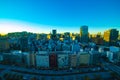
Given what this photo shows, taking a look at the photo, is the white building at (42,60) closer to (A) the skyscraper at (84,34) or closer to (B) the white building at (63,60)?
(B) the white building at (63,60)

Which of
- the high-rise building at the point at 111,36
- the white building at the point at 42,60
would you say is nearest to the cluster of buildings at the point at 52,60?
the white building at the point at 42,60

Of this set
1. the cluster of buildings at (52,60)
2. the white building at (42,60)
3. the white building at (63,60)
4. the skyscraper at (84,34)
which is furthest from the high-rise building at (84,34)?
the white building at (42,60)

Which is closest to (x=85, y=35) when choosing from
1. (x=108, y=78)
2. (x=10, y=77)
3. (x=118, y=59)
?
(x=118, y=59)

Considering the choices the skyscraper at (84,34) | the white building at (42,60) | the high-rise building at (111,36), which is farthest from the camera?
the skyscraper at (84,34)

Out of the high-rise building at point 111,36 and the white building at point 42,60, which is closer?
the white building at point 42,60

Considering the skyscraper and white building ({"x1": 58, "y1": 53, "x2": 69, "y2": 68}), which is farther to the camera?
the skyscraper

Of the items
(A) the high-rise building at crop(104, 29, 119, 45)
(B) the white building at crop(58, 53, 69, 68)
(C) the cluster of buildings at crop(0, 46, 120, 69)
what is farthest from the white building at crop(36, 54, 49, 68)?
(A) the high-rise building at crop(104, 29, 119, 45)

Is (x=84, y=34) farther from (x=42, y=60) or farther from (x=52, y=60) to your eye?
(x=42, y=60)

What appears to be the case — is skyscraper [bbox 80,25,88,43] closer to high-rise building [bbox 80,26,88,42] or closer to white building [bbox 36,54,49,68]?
high-rise building [bbox 80,26,88,42]

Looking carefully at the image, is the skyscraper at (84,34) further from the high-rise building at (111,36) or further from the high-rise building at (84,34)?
the high-rise building at (111,36)

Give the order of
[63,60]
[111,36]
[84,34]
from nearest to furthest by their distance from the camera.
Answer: [63,60]
[111,36]
[84,34]

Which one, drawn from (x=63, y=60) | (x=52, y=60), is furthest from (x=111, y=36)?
(x=52, y=60)

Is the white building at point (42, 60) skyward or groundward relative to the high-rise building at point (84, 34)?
groundward

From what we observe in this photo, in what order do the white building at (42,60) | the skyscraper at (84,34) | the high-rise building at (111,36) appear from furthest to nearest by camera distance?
the skyscraper at (84,34), the high-rise building at (111,36), the white building at (42,60)
